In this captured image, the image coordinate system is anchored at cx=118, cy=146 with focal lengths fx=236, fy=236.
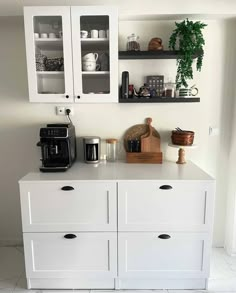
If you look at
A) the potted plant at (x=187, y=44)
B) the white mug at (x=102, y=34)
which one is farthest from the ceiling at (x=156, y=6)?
the white mug at (x=102, y=34)

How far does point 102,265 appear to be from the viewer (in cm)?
172

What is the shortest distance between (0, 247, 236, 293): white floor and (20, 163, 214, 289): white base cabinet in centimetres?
14

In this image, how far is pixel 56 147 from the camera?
6.08ft

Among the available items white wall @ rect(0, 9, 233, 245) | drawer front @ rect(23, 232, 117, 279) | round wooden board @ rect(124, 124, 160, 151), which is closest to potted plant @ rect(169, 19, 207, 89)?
white wall @ rect(0, 9, 233, 245)

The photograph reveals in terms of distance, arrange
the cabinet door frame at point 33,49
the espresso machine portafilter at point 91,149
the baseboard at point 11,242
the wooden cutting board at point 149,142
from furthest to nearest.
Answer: the baseboard at point 11,242
the wooden cutting board at point 149,142
the espresso machine portafilter at point 91,149
the cabinet door frame at point 33,49

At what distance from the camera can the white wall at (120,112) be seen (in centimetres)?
204

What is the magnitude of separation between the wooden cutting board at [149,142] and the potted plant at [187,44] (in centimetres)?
48

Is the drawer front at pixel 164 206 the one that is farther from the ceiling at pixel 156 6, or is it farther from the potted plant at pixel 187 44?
the ceiling at pixel 156 6

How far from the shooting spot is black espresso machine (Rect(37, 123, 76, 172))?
5.89 feet

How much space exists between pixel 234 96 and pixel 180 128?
1.77 ft

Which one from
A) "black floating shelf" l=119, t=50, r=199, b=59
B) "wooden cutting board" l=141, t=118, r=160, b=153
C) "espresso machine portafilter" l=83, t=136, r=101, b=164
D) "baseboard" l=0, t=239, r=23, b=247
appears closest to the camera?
"black floating shelf" l=119, t=50, r=199, b=59

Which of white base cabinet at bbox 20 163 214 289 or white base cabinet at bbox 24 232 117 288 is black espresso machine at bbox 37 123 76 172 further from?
white base cabinet at bbox 24 232 117 288

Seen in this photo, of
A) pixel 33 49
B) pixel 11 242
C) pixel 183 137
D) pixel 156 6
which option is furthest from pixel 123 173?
pixel 11 242

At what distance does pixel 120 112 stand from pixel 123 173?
2.09 ft
